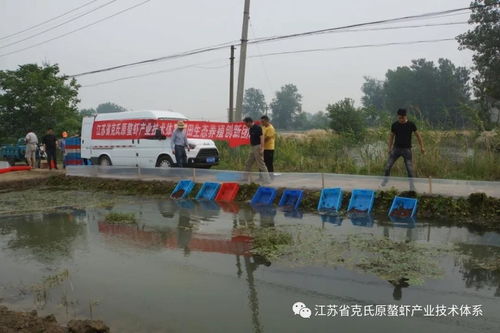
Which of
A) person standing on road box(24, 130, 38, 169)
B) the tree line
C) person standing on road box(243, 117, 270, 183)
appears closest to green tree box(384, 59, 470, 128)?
the tree line

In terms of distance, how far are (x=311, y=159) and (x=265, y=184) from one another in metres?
4.39

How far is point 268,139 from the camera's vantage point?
36.2ft

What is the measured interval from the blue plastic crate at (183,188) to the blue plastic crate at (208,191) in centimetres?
38

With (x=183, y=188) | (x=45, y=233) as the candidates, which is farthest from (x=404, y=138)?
(x=45, y=233)

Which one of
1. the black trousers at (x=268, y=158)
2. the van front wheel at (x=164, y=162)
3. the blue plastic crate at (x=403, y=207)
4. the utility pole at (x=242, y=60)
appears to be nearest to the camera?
the blue plastic crate at (x=403, y=207)

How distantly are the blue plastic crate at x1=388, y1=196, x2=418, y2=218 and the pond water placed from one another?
49cm

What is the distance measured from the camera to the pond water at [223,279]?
162 inches

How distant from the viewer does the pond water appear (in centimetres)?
412

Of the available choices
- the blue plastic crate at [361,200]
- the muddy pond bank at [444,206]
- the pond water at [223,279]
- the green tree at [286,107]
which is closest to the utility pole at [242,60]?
the muddy pond bank at [444,206]

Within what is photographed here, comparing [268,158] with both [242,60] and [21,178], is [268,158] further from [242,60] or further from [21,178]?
[21,178]

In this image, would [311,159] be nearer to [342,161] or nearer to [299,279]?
[342,161]

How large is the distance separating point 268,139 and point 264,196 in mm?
1678

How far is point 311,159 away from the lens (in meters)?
14.6

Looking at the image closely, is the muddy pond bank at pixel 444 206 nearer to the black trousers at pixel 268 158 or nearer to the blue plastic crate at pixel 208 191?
the blue plastic crate at pixel 208 191
